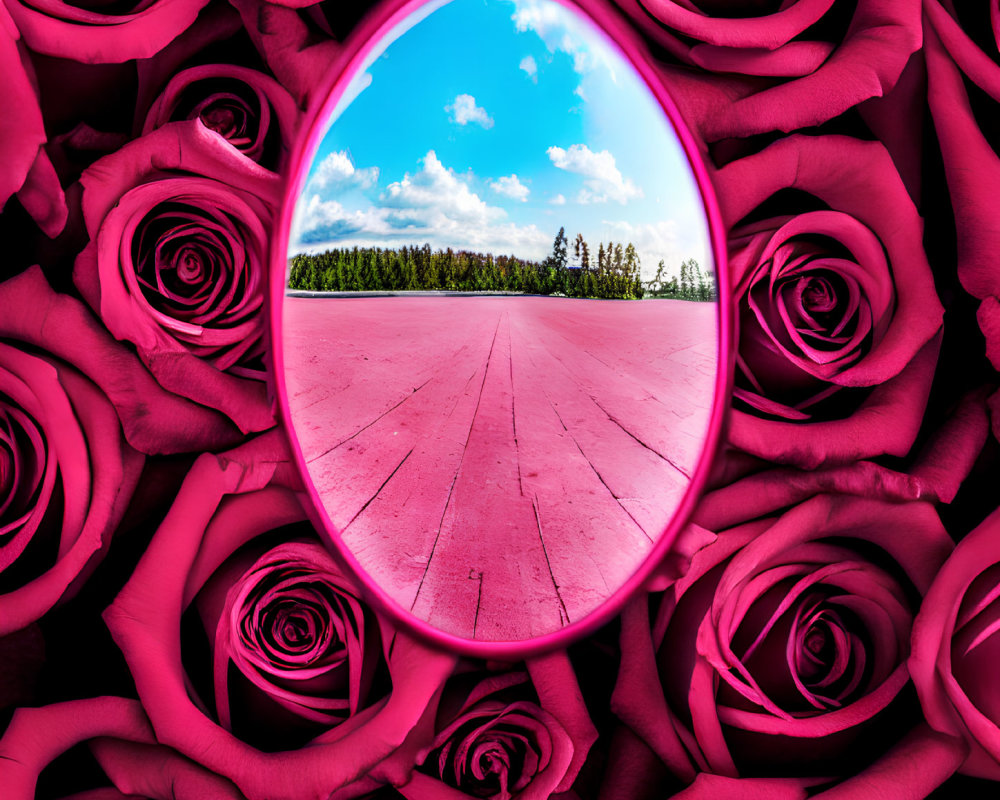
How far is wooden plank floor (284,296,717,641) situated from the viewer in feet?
1.29

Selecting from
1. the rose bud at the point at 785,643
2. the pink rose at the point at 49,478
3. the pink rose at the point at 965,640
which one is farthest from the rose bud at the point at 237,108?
the pink rose at the point at 965,640

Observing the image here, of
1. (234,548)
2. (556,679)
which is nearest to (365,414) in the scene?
(234,548)

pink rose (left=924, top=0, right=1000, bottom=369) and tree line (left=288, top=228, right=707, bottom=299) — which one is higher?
pink rose (left=924, top=0, right=1000, bottom=369)

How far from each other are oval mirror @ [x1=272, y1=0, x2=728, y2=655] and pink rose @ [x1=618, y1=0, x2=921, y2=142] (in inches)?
1.6

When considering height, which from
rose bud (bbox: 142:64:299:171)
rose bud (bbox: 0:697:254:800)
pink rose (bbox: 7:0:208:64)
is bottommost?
rose bud (bbox: 0:697:254:800)

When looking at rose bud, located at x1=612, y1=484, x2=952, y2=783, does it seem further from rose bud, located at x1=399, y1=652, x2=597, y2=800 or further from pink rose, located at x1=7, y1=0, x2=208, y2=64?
pink rose, located at x1=7, y1=0, x2=208, y2=64

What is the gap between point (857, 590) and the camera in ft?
1.40

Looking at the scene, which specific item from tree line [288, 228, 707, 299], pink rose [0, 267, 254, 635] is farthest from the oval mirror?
pink rose [0, 267, 254, 635]

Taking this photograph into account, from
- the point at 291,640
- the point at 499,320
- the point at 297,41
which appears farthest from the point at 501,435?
the point at 297,41

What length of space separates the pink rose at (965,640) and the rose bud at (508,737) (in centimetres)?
28

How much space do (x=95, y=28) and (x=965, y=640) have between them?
0.84 m

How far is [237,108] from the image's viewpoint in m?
0.41

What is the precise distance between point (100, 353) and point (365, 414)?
23 centimetres

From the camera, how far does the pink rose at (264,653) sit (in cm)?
41
